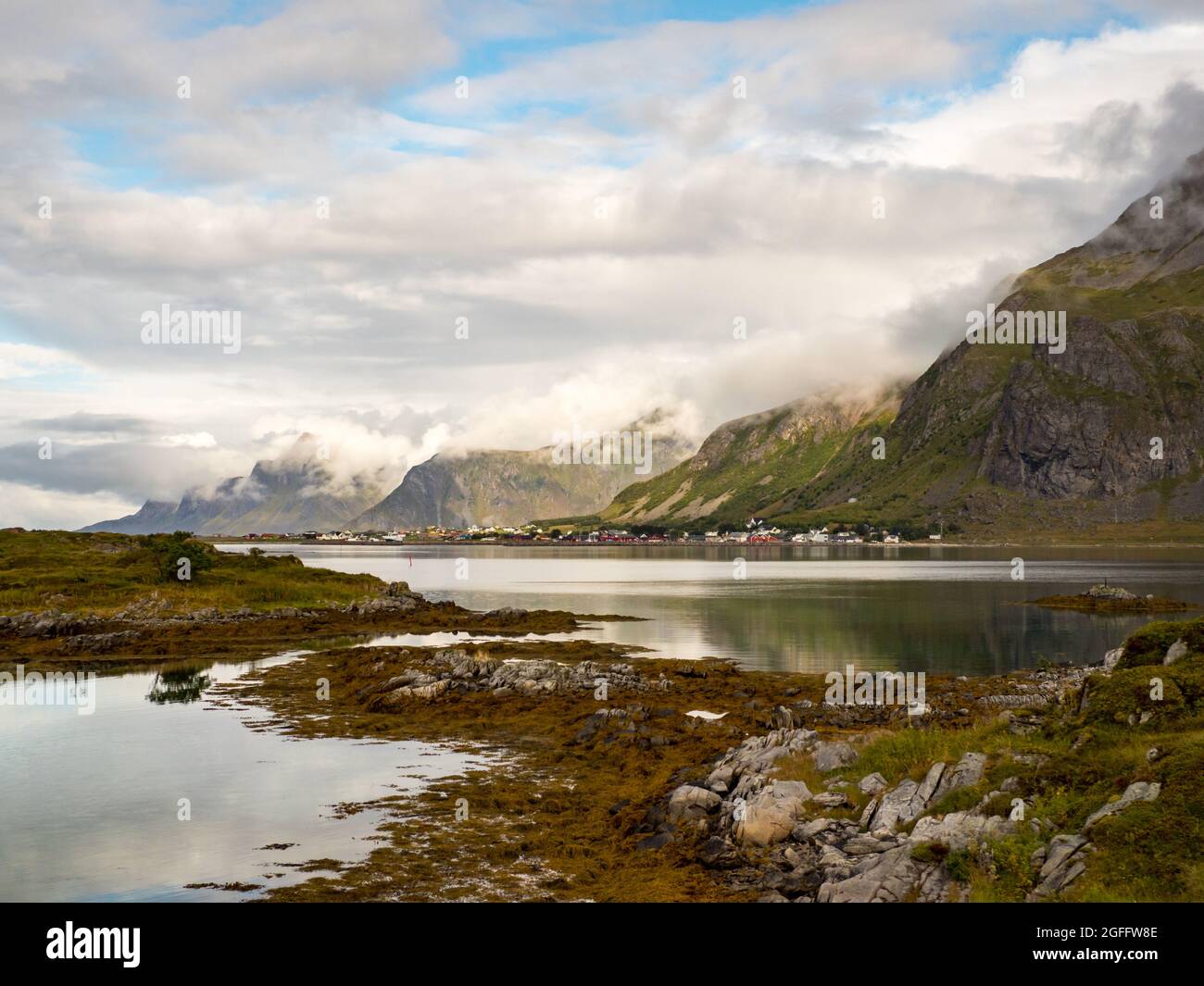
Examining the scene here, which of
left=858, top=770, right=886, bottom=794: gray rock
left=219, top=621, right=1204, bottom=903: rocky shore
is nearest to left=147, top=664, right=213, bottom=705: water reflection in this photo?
left=219, top=621, right=1204, bottom=903: rocky shore

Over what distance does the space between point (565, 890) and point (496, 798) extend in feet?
31.1

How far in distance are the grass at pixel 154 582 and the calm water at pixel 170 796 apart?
149ft

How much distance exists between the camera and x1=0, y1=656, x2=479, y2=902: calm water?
88.3 ft

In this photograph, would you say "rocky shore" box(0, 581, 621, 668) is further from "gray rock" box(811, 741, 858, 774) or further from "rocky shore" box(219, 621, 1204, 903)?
"gray rock" box(811, 741, 858, 774)

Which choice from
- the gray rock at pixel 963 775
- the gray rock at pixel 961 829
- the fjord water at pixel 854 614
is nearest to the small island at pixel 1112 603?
the fjord water at pixel 854 614

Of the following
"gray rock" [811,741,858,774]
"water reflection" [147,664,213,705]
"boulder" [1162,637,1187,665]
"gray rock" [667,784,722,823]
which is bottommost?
"water reflection" [147,664,213,705]

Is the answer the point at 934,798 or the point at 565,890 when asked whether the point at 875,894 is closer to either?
the point at 934,798

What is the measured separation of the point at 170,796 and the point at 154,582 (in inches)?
3021

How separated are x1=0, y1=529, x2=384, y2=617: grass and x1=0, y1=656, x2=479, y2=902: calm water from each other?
4556 cm

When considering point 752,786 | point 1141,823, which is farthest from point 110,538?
point 1141,823

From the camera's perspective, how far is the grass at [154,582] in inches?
3812

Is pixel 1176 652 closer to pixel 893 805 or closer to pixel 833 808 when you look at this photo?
pixel 893 805

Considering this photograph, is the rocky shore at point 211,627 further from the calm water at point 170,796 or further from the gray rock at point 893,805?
the gray rock at point 893,805
